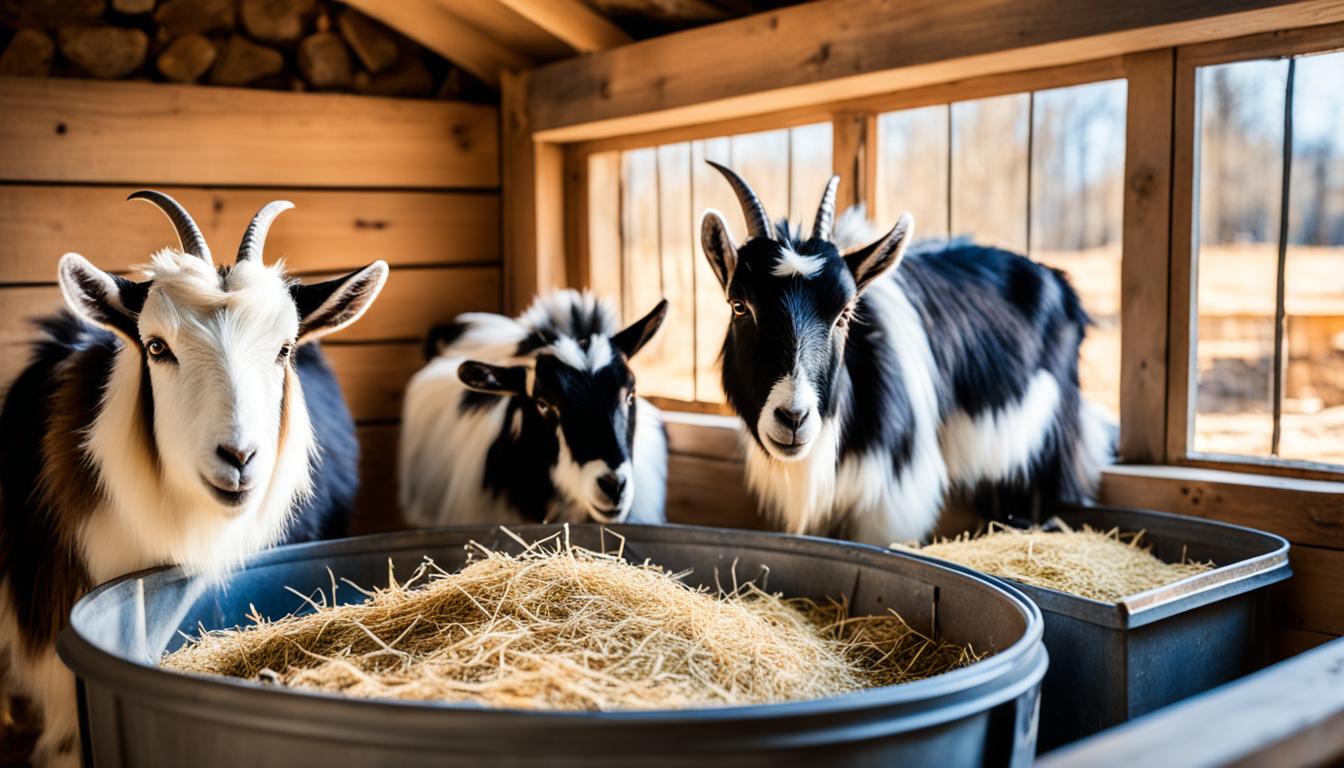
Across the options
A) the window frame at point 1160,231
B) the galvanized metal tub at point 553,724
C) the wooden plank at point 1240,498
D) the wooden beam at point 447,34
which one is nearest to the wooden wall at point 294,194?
the wooden beam at point 447,34

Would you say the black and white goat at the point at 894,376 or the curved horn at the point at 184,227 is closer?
the curved horn at the point at 184,227

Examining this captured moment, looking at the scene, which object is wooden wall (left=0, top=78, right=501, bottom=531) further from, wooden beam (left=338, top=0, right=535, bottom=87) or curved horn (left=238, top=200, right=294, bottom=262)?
curved horn (left=238, top=200, right=294, bottom=262)

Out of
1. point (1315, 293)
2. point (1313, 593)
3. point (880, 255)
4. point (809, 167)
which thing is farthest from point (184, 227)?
point (1315, 293)

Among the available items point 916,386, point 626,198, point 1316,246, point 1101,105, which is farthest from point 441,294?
point 1316,246

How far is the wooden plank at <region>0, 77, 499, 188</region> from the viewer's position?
4.12 metres

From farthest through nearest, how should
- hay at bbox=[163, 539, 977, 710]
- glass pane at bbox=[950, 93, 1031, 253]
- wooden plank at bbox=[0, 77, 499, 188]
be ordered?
1. glass pane at bbox=[950, 93, 1031, 253]
2. wooden plank at bbox=[0, 77, 499, 188]
3. hay at bbox=[163, 539, 977, 710]

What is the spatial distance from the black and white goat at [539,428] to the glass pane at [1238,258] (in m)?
2.54

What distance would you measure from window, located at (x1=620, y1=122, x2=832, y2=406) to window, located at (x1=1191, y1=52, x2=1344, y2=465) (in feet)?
5.30

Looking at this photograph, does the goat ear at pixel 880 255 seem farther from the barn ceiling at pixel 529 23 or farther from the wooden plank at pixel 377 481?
the wooden plank at pixel 377 481

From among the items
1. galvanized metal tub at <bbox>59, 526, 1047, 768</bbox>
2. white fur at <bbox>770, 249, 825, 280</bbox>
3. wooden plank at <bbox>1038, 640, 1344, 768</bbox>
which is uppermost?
white fur at <bbox>770, 249, 825, 280</bbox>

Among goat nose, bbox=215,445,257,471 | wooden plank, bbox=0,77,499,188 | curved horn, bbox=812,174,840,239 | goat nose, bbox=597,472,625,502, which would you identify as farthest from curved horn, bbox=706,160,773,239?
wooden plank, bbox=0,77,499,188

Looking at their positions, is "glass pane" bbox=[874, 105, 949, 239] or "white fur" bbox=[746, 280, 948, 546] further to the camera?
"glass pane" bbox=[874, 105, 949, 239]

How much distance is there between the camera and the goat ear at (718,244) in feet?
10.7

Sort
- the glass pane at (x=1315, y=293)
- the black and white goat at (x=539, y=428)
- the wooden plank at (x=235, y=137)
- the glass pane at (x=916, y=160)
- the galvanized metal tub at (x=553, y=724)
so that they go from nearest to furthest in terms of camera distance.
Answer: the galvanized metal tub at (x=553, y=724) → the black and white goat at (x=539, y=428) → the glass pane at (x=1315, y=293) → the wooden plank at (x=235, y=137) → the glass pane at (x=916, y=160)
